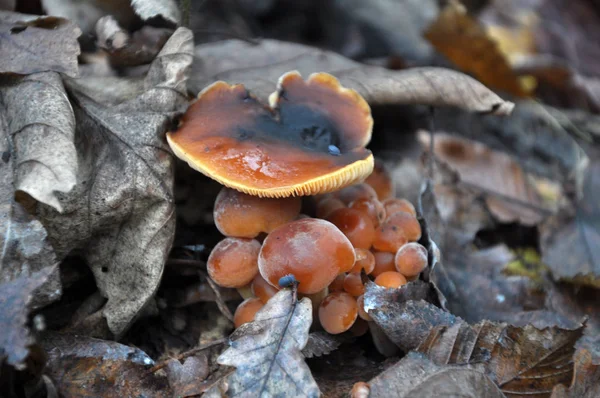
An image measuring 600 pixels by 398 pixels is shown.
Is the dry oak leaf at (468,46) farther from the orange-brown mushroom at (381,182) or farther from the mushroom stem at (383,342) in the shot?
the mushroom stem at (383,342)

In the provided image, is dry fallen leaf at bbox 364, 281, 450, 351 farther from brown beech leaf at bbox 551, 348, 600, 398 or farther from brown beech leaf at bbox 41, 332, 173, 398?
brown beech leaf at bbox 41, 332, 173, 398

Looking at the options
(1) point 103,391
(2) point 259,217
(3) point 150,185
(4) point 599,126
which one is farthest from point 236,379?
(4) point 599,126

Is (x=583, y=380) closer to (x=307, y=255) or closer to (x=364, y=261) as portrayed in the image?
(x=364, y=261)

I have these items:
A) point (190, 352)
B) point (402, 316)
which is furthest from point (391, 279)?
point (190, 352)

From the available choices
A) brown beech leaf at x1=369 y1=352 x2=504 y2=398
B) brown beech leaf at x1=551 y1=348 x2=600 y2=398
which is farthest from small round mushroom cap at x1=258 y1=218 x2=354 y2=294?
brown beech leaf at x1=551 y1=348 x2=600 y2=398

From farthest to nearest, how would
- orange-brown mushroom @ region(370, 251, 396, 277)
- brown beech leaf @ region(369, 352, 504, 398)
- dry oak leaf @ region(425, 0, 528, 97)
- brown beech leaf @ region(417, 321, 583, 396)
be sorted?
dry oak leaf @ region(425, 0, 528, 97), orange-brown mushroom @ region(370, 251, 396, 277), brown beech leaf @ region(417, 321, 583, 396), brown beech leaf @ region(369, 352, 504, 398)
